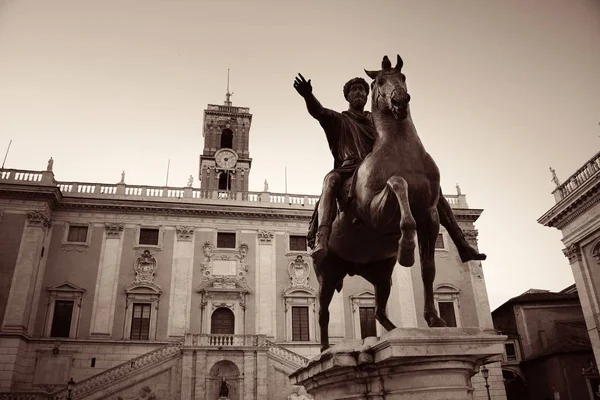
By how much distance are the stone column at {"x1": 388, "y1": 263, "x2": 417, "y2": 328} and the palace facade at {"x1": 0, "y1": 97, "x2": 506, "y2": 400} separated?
71 mm

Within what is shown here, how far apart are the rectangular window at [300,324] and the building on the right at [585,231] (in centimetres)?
1524

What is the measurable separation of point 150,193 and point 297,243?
1050 centimetres

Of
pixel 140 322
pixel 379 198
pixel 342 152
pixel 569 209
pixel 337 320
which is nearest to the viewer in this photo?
pixel 379 198

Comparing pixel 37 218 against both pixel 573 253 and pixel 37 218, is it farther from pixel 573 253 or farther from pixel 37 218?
pixel 573 253

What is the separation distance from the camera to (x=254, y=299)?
29328 mm

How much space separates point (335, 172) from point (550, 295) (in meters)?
42.2

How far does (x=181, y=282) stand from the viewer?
1145 inches

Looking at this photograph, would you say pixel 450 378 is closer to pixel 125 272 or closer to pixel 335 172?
pixel 335 172

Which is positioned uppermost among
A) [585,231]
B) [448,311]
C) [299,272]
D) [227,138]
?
[227,138]

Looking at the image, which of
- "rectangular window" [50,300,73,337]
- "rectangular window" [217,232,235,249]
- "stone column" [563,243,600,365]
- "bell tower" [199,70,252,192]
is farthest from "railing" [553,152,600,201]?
"rectangular window" [50,300,73,337]

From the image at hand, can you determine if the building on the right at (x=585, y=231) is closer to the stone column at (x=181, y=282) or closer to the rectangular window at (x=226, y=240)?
the rectangular window at (x=226, y=240)

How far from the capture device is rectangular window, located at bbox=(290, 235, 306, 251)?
31.6m

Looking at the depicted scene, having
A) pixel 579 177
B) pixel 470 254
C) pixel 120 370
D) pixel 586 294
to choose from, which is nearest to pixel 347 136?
pixel 470 254

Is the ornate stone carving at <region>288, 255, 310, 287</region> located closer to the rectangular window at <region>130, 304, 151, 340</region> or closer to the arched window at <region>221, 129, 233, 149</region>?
the rectangular window at <region>130, 304, 151, 340</region>
